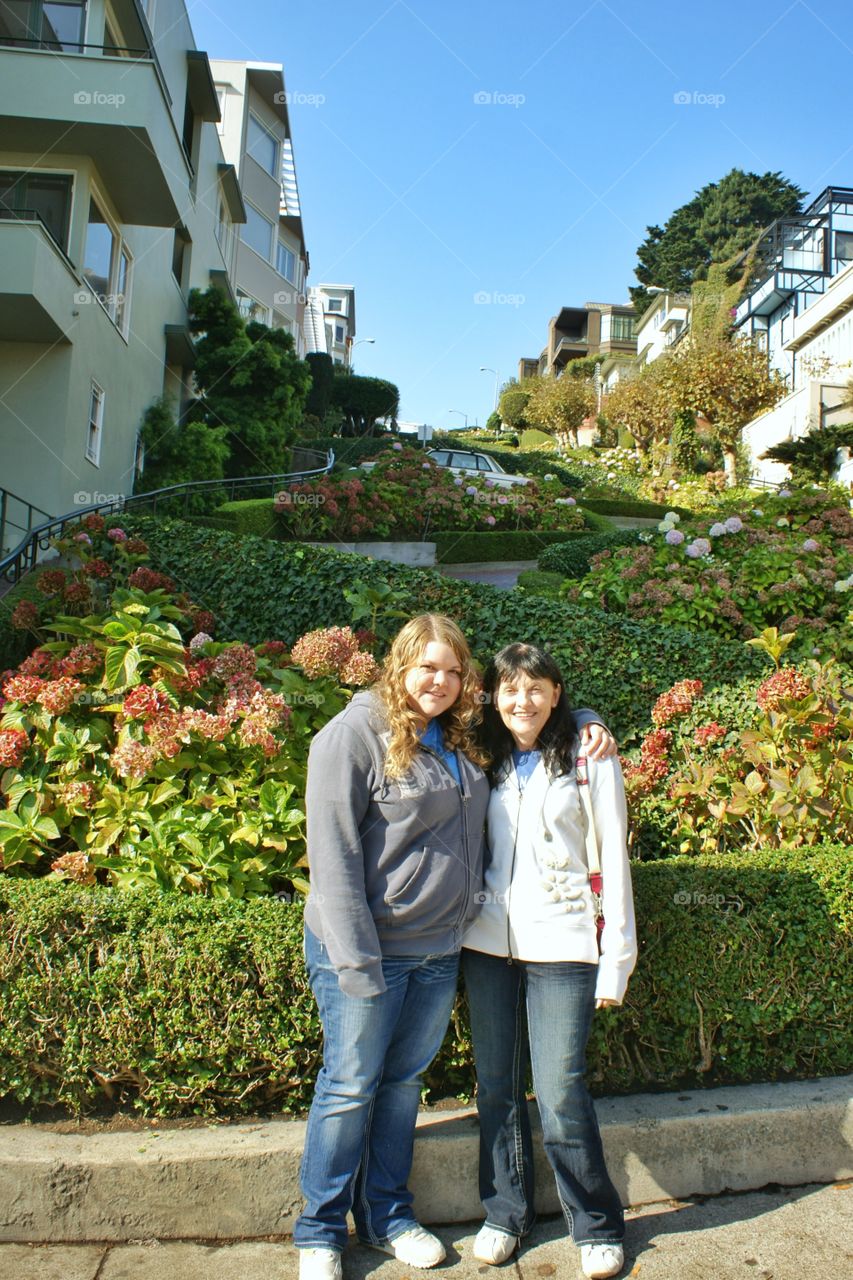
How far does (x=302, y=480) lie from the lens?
1599 cm

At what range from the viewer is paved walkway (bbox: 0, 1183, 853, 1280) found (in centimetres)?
288

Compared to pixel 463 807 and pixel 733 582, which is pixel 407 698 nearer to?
pixel 463 807

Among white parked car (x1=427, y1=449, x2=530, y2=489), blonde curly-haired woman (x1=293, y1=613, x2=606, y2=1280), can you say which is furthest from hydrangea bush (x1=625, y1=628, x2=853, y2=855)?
white parked car (x1=427, y1=449, x2=530, y2=489)

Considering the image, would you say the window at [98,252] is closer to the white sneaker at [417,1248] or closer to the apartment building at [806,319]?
the white sneaker at [417,1248]

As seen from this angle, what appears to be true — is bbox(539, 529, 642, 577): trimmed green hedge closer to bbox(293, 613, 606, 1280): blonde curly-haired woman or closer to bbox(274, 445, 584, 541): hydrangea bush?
bbox(274, 445, 584, 541): hydrangea bush

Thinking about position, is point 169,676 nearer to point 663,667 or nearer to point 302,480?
point 663,667

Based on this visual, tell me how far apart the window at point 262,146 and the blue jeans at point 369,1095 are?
29670 millimetres

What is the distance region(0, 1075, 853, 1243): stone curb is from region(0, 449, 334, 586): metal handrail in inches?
216

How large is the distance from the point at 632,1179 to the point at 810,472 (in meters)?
20.3

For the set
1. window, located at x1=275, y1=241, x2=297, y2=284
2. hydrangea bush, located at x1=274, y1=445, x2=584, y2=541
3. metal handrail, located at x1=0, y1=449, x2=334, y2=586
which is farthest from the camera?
window, located at x1=275, y1=241, x2=297, y2=284

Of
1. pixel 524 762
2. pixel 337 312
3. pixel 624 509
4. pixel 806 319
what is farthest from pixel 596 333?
pixel 524 762

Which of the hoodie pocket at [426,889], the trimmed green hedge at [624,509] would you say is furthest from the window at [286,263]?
the hoodie pocket at [426,889]

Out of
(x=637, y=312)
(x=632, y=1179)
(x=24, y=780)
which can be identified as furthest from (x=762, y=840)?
(x=637, y=312)

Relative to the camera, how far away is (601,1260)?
2881 mm
